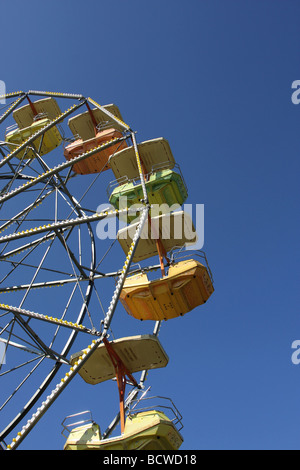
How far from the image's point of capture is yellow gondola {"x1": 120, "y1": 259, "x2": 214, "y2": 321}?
11.8 m

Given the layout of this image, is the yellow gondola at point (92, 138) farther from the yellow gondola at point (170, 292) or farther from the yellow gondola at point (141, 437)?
the yellow gondola at point (141, 437)

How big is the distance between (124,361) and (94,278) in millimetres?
3142

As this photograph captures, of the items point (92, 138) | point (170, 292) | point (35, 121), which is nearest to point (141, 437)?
point (170, 292)

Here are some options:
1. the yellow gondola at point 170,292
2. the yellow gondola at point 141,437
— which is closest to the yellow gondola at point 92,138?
the yellow gondola at point 170,292

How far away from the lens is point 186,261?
12.2m

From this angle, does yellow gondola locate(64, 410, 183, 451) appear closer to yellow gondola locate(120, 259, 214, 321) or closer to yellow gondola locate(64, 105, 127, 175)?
yellow gondola locate(120, 259, 214, 321)

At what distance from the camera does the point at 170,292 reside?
11.9m

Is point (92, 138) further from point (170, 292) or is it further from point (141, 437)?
point (141, 437)

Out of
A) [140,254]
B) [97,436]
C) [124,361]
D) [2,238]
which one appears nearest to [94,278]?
[140,254]

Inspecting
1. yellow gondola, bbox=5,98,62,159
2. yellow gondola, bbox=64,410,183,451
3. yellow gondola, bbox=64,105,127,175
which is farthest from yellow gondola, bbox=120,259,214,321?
yellow gondola, bbox=5,98,62,159

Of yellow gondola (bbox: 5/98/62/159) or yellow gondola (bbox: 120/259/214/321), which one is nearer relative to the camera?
yellow gondola (bbox: 120/259/214/321)

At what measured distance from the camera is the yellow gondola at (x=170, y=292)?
38.9ft
